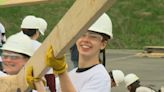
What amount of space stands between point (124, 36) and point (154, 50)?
436 centimetres

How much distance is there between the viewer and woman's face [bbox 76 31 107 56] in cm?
335

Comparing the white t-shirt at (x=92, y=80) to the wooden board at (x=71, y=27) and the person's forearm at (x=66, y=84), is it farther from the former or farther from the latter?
the wooden board at (x=71, y=27)

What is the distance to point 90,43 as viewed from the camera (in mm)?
3355

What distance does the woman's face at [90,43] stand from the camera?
132 inches

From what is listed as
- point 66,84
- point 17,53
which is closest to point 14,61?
point 17,53

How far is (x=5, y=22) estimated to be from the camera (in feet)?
83.3

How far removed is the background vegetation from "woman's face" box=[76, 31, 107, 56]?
66.0 feet

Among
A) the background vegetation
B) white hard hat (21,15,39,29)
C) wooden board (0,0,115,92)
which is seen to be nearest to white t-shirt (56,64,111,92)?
wooden board (0,0,115,92)

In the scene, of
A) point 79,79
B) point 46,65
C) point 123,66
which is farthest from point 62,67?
point 123,66

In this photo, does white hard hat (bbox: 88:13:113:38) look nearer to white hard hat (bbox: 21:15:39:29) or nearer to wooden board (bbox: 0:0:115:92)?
wooden board (bbox: 0:0:115:92)

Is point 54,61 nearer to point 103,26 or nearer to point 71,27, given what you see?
point 71,27

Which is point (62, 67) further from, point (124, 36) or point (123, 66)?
point (124, 36)

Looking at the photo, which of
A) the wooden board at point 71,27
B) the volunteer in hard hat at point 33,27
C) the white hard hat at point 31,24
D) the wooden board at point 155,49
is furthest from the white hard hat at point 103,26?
the wooden board at point 155,49

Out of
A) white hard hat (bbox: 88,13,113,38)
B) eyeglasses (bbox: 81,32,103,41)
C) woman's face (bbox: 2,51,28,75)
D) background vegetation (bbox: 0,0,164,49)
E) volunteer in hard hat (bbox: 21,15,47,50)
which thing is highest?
background vegetation (bbox: 0,0,164,49)
